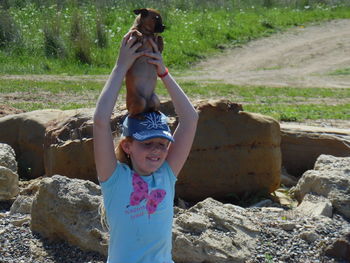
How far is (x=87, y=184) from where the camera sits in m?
5.43

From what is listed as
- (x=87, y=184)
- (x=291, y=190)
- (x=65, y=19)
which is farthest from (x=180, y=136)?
(x=65, y=19)

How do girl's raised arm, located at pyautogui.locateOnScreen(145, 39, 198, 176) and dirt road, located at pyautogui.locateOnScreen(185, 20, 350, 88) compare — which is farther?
dirt road, located at pyautogui.locateOnScreen(185, 20, 350, 88)

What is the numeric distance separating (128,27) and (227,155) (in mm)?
12886

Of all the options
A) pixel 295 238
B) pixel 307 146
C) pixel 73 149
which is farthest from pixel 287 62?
pixel 295 238

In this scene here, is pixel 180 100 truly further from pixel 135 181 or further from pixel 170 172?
pixel 135 181

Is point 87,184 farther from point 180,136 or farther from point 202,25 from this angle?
point 202,25

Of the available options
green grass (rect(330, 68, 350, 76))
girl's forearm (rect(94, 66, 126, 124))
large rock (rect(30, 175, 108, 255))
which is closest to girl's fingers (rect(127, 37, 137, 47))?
girl's forearm (rect(94, 66, 126, 124))

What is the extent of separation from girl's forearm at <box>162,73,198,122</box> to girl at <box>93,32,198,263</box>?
0.09 meters

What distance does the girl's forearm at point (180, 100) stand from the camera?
133 inches

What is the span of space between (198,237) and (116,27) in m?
14.7

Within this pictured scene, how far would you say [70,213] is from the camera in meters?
5.29

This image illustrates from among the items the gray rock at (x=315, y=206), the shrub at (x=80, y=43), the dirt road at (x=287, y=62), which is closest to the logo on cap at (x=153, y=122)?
the gray rock at (x=315, y=206)

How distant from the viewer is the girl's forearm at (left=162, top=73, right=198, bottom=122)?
3385 millimetres

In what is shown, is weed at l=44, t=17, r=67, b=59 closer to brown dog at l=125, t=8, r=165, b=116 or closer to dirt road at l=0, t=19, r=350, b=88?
dirt road at l=0, t=19, r=350, b=88
